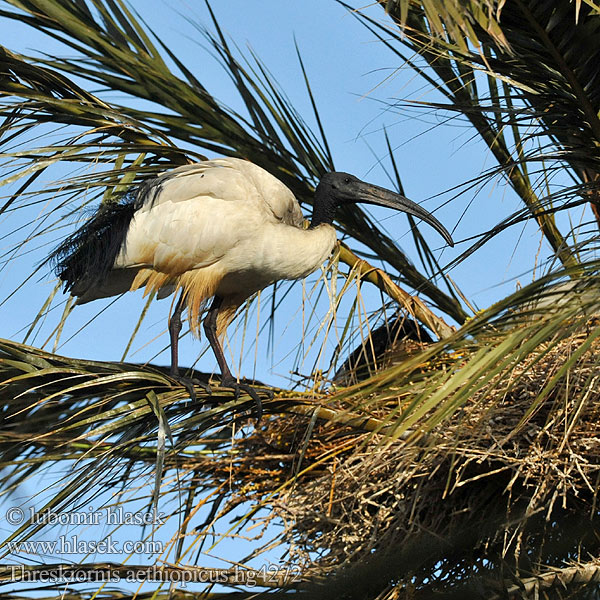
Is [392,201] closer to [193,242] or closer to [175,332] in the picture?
[193,242]

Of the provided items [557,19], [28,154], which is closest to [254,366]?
[28,154]

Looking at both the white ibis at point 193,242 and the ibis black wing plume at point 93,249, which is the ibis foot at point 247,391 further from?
the ibis black wing plume at point 93,249

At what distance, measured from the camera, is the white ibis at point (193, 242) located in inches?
157

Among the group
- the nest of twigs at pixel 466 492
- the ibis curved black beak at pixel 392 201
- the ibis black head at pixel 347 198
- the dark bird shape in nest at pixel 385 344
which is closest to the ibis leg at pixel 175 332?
the nest of twigs at pixel 466 492

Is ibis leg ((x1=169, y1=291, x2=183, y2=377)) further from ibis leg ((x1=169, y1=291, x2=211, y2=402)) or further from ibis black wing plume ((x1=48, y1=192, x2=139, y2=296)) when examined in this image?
ibis black wing plume ((x1=48, y1=192, x2=139, y2=296))

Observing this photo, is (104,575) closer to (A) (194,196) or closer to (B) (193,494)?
(B) (193,494)

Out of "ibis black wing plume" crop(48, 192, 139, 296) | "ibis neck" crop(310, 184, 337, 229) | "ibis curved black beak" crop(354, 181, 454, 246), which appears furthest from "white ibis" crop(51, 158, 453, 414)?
"ibis curved black beak" crop(354, 181, 454, 246)

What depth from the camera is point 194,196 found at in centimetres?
407

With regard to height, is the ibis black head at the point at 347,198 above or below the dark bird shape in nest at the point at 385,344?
above

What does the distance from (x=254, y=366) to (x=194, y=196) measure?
0.75 meters

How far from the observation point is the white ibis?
13.1ft
